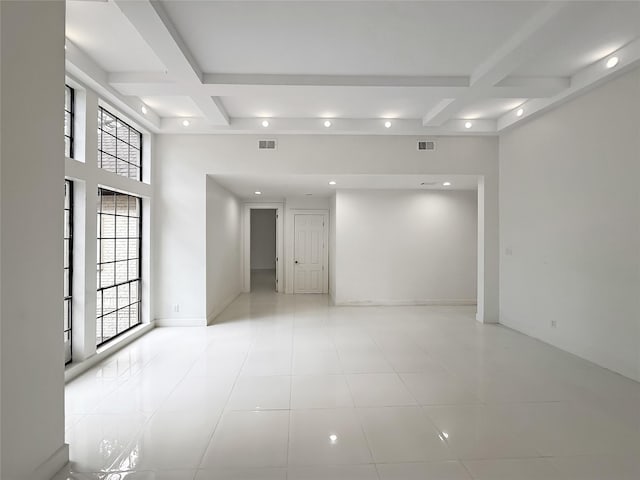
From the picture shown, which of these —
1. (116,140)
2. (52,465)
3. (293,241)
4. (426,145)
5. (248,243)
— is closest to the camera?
(52,465)

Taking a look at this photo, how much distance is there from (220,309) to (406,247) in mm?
4066

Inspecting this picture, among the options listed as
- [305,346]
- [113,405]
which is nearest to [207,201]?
[305,346]

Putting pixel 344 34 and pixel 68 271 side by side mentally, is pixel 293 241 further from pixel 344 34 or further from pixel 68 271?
pixel 344 34

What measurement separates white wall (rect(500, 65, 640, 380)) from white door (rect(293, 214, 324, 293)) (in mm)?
4478

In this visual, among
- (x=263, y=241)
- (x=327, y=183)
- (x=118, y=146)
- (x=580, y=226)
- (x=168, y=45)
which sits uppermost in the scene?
(x=168, y=45)

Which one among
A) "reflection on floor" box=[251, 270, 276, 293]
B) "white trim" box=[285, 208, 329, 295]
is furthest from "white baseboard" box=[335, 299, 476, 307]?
"reflection on floor" box=[251, 270, 276, 293]

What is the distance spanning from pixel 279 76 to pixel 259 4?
1.21m

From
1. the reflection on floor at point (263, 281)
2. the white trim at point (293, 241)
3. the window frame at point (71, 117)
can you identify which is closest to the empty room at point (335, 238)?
the window frame at point (71, 117)

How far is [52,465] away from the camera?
2096 millimetres

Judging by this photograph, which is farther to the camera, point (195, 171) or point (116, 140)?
point (195, 171)

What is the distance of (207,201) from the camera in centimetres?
585

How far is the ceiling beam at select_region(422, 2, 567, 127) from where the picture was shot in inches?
111

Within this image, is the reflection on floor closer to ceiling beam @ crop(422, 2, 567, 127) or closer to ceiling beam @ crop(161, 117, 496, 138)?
ceiling beam @ crop(161, 117, 496, 138)

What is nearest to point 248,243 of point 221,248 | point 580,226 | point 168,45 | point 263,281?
point 221,248
